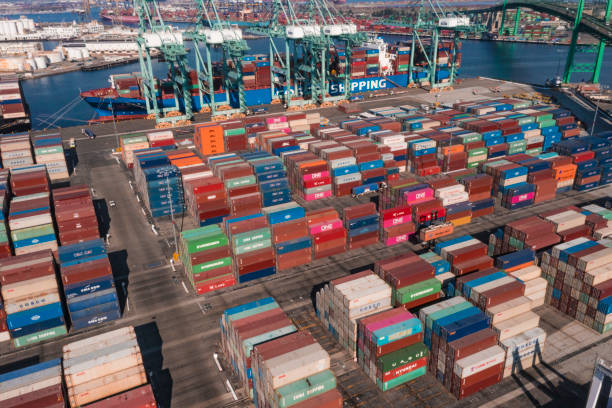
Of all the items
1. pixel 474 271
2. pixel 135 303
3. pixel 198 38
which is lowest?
pixel 135 303

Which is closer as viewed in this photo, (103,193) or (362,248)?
(362,248)

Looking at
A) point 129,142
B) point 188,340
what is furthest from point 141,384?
point 129,142

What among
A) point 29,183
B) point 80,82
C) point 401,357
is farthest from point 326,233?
point 80,82

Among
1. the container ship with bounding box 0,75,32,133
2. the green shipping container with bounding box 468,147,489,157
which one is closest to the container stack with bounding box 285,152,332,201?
the green shipping container with bounding box 468,147,489,157

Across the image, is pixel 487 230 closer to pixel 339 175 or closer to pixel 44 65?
pixel 339 175

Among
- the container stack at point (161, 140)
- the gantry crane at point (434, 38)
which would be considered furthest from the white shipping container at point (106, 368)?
the gantry crane at point (434, 38)

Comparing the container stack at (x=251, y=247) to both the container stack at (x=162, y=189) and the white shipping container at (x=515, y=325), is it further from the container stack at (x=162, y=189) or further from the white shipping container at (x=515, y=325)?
the white shipping container at (x=515, y=325)

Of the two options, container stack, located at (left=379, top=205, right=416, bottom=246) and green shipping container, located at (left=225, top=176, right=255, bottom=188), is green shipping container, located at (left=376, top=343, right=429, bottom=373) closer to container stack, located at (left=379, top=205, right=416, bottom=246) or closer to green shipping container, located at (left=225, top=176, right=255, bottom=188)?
container stack, located at (left=379, top=205, right=416, bottom=246)

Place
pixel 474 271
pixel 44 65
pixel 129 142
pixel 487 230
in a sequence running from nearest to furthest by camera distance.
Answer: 1. pixel 474 271
2. pixel 487 230
3. pixel 129 142
4. pixel 44 65
